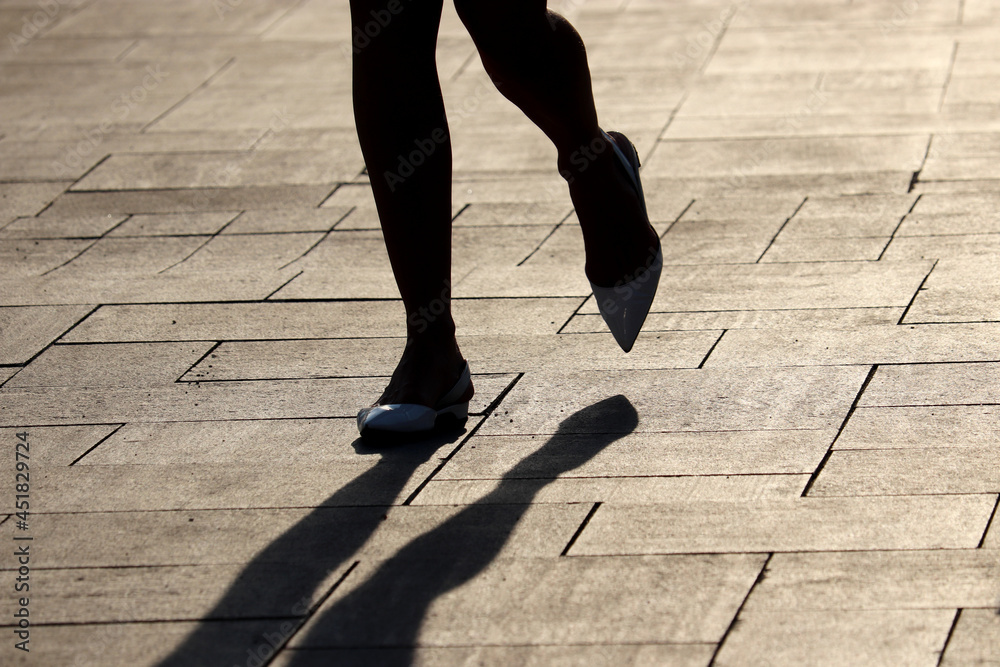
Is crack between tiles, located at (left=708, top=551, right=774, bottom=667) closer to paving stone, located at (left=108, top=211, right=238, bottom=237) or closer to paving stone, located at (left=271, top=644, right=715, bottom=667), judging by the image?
paving stone, located at (left=271, top=644, right=715, bottom=667)

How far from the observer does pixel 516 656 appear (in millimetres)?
1803

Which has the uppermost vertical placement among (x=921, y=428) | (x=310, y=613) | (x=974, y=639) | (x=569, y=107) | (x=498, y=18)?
(x=498, y=18)

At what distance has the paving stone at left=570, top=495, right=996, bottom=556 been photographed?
204 cm

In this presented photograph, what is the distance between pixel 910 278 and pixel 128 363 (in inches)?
78.5

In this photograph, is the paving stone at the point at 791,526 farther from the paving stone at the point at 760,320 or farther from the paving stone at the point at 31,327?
the paving stone at the point at 31,327

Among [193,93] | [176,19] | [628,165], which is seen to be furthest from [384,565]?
[176,19]

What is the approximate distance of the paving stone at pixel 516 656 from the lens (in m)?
1.77

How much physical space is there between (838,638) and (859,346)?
1.17 m

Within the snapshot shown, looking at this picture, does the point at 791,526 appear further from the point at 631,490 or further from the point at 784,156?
the point at 784,156

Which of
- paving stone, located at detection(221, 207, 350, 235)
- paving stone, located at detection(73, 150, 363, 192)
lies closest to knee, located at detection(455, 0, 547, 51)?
paving stone, located at detection(221, 207, 350, 235)

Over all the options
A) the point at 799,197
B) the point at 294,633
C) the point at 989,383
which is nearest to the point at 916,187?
the point at 799,197

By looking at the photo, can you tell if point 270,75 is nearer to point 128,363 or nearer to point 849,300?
point 128,363

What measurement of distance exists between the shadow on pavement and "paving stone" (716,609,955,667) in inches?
18.5

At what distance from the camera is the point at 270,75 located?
5973 mm
